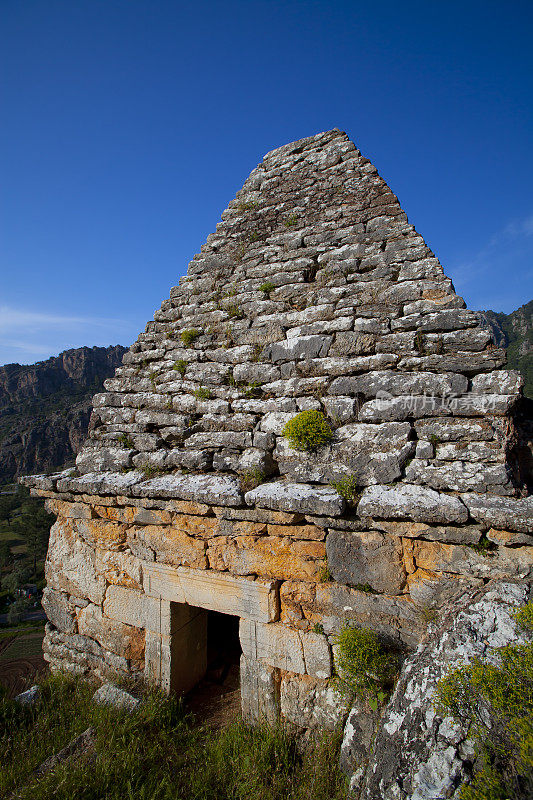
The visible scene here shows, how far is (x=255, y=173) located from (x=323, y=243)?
2.10 m

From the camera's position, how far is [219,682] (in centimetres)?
423

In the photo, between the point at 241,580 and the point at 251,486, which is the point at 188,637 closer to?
the point at 241,580

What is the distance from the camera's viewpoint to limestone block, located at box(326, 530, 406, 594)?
2.64m

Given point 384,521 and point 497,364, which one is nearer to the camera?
point 384,521

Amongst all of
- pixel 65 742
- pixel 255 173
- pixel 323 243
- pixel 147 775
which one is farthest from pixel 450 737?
pixel 255 173

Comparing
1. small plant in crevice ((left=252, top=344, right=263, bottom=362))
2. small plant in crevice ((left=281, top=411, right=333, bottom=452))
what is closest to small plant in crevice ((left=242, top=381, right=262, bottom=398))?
small plant in crevice ((left=252, top=344, right=263, bottom=362))

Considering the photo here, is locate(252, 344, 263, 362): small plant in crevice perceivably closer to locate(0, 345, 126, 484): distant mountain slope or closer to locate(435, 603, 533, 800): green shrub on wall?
locate(435, 603, 533, 800): green shrub on wall

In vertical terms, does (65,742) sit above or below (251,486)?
below

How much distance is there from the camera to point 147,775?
2.74 metres

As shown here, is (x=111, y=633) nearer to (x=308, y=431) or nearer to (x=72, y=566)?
(x=72, y=566)

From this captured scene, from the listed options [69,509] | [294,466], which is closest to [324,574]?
[294,466]

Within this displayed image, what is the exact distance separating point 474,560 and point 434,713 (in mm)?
921

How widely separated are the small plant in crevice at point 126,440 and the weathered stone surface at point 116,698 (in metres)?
2.40

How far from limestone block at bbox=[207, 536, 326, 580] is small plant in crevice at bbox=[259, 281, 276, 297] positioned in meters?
2.81
